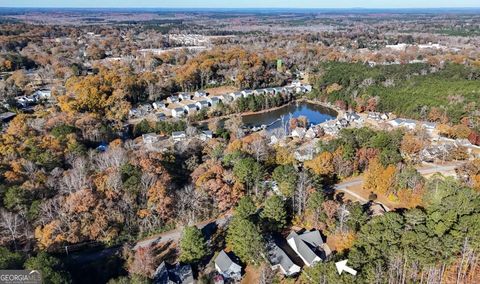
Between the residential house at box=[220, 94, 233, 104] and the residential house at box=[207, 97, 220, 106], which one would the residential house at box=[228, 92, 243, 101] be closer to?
the residential house at box=[220, 94, 233, 104]

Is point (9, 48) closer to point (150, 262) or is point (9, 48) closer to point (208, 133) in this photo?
point (208, 133)

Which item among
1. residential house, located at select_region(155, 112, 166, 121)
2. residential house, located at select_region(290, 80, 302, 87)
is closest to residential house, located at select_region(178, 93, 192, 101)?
residential house, located at select_region(155, 112, 166, 121)

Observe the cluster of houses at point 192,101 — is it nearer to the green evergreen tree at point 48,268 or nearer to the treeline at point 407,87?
the treeline at point 407,87

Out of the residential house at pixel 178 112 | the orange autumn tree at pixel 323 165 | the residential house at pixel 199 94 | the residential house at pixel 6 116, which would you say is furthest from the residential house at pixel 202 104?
the orange autumn tree at pixel 323 165

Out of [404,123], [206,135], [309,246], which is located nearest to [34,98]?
[206,135]

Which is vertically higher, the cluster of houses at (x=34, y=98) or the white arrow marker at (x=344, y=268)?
the cluster of houses at (x=34, y=98)

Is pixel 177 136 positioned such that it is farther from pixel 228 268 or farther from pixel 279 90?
pixel 279 90
